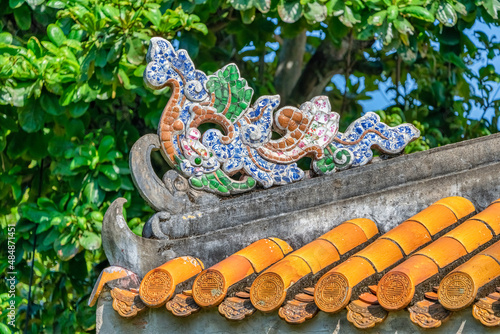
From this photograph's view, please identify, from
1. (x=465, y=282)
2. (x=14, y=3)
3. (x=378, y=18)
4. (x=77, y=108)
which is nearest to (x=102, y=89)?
(x=77, y=108)

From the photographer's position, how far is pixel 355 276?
11.3 ft

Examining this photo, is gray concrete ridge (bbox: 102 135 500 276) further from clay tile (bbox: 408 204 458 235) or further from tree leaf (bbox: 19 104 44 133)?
tree leaf (bbox: 19 104 44 133)

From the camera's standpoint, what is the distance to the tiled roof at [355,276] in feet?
10.6

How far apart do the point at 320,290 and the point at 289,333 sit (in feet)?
0.89

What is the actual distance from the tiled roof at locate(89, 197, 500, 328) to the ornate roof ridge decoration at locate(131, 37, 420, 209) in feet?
1.30

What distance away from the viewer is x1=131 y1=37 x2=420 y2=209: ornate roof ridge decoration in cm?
414

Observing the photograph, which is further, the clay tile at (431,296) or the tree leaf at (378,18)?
the tree leaf at (378,18)

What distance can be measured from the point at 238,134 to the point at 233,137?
0.11 feet

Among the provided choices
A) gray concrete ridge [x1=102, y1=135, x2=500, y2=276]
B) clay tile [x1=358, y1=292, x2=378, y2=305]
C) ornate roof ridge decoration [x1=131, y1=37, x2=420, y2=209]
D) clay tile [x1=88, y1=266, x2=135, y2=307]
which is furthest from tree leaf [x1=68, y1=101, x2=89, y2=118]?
clay tile [x1=358, y1=292, x2=378, y2=305]

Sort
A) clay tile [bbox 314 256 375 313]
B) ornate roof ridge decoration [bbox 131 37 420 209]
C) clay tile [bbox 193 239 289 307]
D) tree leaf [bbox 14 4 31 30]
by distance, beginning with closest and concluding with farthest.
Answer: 1. clay tile [bbox 314 256 375 313]
2. clay tile [bbox 193 239 289 307]
3. ornate roof ridge decoration [bbox 131 37 420 209]
4. tree leaf [bbox 14 4 31 30]

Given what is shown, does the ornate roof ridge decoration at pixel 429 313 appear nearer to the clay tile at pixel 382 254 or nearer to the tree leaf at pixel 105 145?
the clay tile at pixel 382 254

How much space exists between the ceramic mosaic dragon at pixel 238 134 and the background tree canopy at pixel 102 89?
171cm

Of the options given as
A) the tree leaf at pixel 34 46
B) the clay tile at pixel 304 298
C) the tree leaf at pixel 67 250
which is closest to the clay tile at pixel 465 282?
the clay tile at pixel 304 298

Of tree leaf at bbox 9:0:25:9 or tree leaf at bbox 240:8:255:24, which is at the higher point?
tree leaf at bbox 9:0:25:9
